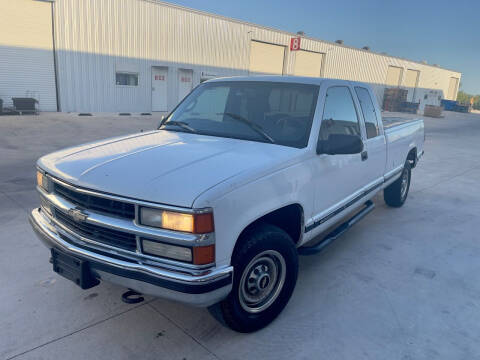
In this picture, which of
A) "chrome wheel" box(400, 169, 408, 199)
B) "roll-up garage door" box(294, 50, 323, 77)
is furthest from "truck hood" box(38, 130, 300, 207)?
"roll-up garage door" box(294, 50, 323, 77)

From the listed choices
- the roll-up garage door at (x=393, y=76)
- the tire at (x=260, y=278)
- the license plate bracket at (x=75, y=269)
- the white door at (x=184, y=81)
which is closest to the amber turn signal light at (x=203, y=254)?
the tire at (x=260, y=278)

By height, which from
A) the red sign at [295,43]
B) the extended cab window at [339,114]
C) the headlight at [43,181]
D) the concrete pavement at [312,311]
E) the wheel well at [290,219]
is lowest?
the concrete pavement at [312,311]

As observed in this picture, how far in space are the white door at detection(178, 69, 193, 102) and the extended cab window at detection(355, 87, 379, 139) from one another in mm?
18249

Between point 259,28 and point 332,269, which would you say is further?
point 259,28

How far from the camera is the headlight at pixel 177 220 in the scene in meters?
2.13

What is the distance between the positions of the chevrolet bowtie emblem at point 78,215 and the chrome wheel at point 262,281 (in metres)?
1.16

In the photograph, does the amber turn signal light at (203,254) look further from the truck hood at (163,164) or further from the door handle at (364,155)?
the door handle at (364,155)

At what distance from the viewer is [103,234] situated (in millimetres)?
2434

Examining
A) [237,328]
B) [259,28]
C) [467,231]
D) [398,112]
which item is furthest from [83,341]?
[398,112]

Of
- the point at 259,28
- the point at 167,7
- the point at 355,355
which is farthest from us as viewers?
the point at 259,28

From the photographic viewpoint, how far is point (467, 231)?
5219mm

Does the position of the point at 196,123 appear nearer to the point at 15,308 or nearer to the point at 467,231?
the point at 15,308

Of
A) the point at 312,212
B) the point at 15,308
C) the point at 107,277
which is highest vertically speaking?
the point at 312,212

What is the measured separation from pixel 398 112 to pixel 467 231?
35.7 m
